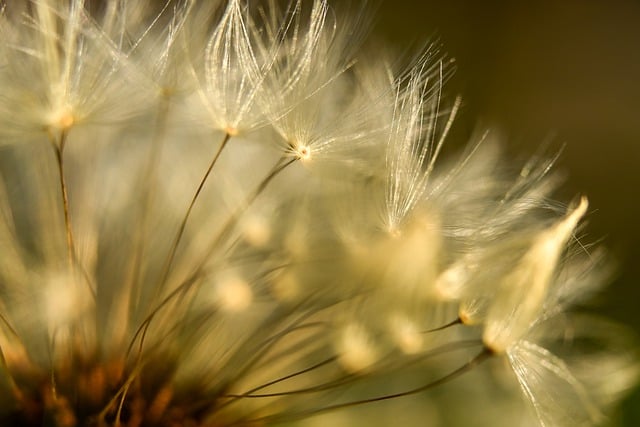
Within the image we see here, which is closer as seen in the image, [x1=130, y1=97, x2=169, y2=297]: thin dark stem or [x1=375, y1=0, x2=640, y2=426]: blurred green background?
[x1=130, y1=97, x2=169, y2=297]: thin dark stem

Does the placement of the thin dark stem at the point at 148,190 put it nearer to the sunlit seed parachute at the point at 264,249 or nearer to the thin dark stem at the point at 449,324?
the sunlit seed parachute at the point at 264,249

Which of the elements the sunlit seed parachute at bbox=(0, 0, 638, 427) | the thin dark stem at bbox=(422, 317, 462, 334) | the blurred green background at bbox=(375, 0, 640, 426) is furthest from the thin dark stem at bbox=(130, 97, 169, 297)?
the blurred green background at bbox=(375, 0, 640, 426)

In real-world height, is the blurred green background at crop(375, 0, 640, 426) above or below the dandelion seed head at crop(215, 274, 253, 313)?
above

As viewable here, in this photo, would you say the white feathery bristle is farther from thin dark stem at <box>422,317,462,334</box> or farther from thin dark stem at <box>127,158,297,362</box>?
thin dark stem at <box>127,158,297,362</box>

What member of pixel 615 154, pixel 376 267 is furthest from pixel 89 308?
pixel 615 154

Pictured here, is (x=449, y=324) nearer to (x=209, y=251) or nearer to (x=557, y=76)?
(x=209, y=251)

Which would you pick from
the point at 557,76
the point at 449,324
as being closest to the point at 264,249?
the point at 449,324

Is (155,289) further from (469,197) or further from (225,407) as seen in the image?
(469,197)
